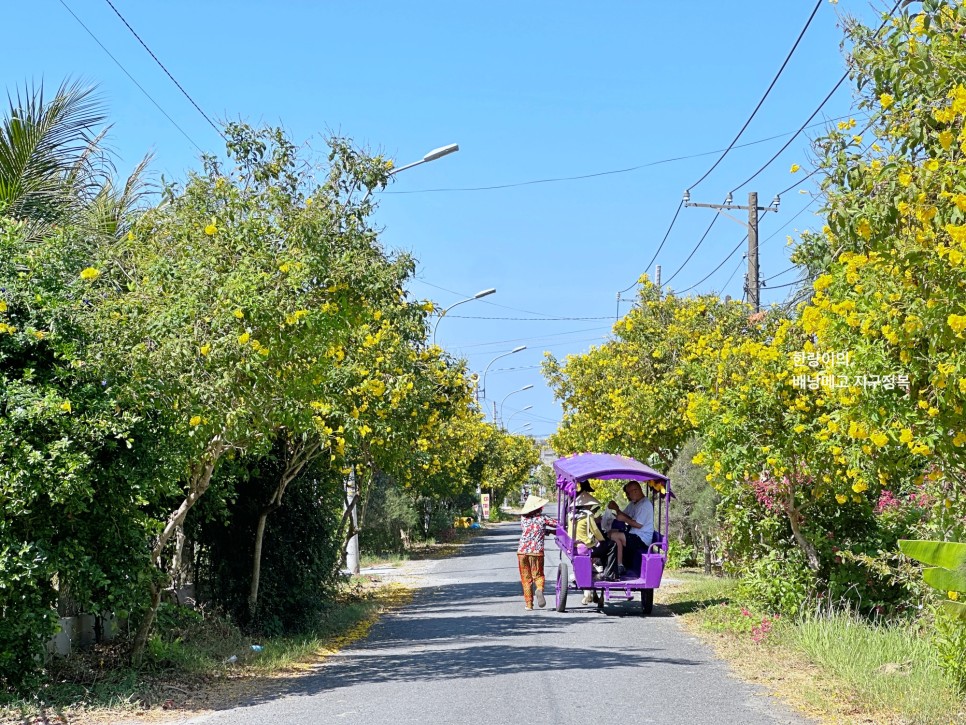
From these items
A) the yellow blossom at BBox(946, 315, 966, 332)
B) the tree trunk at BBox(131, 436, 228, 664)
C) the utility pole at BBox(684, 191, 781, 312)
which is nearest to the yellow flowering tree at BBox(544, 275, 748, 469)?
the utility pole at BBox(684, 191, 781, 312)

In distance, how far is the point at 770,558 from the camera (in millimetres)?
14828

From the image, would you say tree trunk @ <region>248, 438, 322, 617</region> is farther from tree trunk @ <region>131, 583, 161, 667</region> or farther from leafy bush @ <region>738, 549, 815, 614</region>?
leafy bush @ <region>738, 549, 815, 614</region>

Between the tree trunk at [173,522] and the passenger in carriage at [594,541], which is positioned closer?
the tree trunk at [173,522]

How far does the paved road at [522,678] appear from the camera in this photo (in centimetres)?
925

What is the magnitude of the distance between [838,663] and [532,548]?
8.05 meters

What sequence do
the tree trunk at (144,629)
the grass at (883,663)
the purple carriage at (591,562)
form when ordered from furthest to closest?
1. the purple carriage at (591,562)
2. the tree trunk at (144,629)
3. the grass at (883,663)

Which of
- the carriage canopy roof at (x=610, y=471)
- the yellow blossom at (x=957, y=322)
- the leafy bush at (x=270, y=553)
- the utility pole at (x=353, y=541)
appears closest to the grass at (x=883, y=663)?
the yellow blossom at (x=957, y=322)

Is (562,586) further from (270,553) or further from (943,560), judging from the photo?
(943,560)

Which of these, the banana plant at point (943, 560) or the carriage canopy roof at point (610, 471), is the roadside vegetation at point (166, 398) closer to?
the carriage canopy roof at point (610, 471)

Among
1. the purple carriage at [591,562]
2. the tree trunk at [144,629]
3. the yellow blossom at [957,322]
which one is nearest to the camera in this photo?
the yellow blossom at [957,322]

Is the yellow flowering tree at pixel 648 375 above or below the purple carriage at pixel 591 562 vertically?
above

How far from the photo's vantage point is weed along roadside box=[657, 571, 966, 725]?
8.83 meters

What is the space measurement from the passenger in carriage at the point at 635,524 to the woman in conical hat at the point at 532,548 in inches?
46.7

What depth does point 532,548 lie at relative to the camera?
18.2 m
